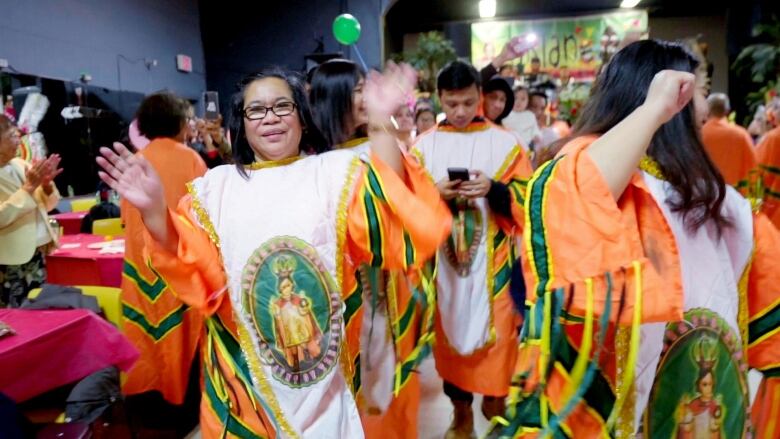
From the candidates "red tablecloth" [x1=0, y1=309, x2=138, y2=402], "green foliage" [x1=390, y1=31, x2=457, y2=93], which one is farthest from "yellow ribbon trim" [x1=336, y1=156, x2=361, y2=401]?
"green foliage" [x1=390, y1=31, x2=457, y2=93]

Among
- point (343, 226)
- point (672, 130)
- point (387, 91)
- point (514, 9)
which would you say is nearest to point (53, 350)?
point (343, 226)

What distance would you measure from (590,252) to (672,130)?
325 mm

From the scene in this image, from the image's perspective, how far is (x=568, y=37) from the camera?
12984mm

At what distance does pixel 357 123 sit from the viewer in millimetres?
2129

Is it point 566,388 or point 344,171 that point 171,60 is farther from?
point 566,388

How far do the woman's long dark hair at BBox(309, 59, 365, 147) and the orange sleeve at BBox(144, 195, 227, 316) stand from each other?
713 mm

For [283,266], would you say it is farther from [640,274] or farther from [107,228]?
[107,228]

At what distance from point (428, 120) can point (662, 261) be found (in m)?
4.54

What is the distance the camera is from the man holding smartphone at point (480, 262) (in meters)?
2.50

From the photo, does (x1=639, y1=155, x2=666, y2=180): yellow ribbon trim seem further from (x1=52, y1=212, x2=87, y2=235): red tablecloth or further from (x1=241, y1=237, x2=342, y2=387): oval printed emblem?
(x1=52, y1=212, x2=87, y2=235): red tablecloth

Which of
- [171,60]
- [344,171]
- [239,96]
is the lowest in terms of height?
[344,171]

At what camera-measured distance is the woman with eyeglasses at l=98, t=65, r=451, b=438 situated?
136 centimetres

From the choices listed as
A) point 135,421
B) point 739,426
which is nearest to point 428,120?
point 135,421

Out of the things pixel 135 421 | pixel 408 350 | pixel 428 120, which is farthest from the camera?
pixel 428 120
